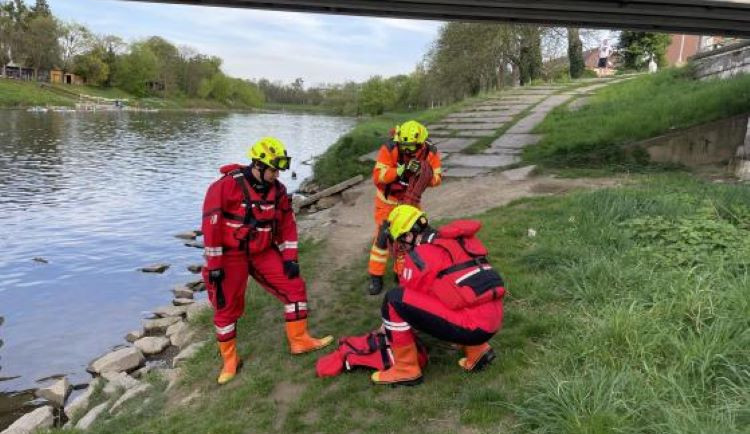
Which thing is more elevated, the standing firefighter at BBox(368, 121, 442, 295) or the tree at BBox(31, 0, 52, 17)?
the tree at BBox(31, 0, 52, 17)

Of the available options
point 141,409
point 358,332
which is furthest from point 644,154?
point 141,409

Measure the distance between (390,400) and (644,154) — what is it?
9.70 metres

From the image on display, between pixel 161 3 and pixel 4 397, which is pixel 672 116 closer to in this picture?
pixel 161 3

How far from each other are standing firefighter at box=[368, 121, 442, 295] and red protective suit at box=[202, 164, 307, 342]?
1274 millimetres

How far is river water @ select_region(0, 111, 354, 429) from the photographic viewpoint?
8.64 meters

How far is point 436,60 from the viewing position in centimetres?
4250

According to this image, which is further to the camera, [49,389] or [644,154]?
[644,154]

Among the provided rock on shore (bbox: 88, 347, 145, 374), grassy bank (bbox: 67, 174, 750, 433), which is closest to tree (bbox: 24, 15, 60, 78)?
rock on shore (bbox: 88, 347, 145, 374)

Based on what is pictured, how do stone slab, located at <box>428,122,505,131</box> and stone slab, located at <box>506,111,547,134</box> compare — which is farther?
stone slab, located at <box>428,122,505,131</box>

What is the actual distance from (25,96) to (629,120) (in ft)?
239

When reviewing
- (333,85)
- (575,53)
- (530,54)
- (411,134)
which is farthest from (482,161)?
(333,85)

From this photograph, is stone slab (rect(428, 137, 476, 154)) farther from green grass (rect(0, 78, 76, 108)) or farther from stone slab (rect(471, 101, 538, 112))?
green grass (rect(0, 78, 76, 108))

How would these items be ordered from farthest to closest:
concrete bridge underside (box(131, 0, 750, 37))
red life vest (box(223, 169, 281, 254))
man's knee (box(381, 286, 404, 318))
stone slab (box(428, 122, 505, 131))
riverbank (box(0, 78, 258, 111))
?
riverbank (box(0, 78, 258, 111))
stone slab (box(428, 122, 505, 131))
concrete bridge underside (box(131, 0, 750, 37))
red life vest (box(223, 169, 281, 254))
man's knee (box(381, 286, 404, 318))

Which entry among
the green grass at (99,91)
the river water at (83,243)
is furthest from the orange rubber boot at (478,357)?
the green grass at (99,91)
